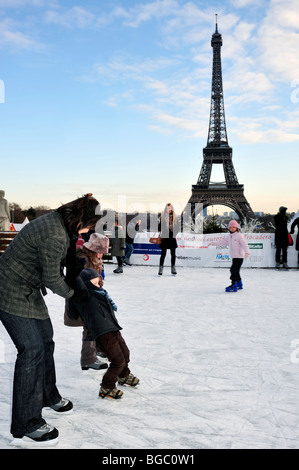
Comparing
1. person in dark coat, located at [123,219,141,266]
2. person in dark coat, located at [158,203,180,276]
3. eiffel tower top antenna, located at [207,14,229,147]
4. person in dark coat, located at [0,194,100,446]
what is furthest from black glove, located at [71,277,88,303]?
eiffel tower top antenna, located at [207,14,229,147]

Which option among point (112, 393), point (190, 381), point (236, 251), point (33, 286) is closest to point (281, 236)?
point (236, 251)

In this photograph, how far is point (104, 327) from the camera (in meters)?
3.04

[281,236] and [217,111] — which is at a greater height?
[217,111]

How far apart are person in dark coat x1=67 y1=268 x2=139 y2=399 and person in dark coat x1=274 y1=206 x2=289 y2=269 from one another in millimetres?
10573

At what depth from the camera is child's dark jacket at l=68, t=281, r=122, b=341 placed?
3043mm

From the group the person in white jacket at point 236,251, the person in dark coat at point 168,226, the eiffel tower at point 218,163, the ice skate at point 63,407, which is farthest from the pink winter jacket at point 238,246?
the eiffel tower at point 218,163

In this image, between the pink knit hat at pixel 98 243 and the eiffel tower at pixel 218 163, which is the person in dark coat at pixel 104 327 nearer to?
the pink knit hat at pixel 98 243

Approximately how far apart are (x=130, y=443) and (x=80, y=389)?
100cm

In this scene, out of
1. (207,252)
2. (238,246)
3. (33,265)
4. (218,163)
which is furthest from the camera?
(218,163)

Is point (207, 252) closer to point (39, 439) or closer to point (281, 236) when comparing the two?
point (281, 236)

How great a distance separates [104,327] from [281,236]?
35.5 feet

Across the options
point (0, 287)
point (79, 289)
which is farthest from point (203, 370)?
point (0, 287)

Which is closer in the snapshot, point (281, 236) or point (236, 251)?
point (236, 251)

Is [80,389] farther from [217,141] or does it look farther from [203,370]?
[217,141]
